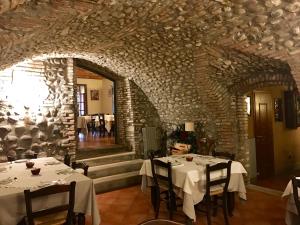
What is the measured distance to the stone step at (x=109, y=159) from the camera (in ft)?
20.3

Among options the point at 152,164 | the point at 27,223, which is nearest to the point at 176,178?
the point at 152,164

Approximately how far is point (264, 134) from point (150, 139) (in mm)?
3004

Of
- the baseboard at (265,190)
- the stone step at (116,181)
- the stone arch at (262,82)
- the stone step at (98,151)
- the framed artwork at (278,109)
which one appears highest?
the stone arch at (262,82)

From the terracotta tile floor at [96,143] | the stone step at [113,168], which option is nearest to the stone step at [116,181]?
the stone step at [113,168]

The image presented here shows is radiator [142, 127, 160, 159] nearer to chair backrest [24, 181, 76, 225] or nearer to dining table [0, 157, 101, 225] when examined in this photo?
dining table [0, 157, 101, 225]

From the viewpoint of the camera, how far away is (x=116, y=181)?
18.8 feet

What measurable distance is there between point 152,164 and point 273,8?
2569 millimetres

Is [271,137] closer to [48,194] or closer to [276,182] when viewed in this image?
[276,182]

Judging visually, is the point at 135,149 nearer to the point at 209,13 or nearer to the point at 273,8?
the point at 209,13

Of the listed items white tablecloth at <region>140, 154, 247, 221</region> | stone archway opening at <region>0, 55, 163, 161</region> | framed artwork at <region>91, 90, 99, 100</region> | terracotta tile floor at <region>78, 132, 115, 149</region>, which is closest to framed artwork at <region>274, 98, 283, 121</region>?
white tablecloth at <region>140, 154, 247, 221</region>

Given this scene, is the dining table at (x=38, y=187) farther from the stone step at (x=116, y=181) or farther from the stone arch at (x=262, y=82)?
the stone arch at (x=262, y=82)

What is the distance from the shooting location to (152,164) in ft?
12.8

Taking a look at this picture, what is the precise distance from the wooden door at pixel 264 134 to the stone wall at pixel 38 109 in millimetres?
4440

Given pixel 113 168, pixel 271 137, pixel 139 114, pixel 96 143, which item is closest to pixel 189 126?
pixel 139 114
